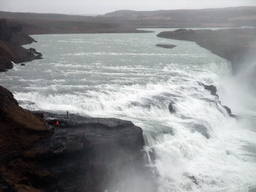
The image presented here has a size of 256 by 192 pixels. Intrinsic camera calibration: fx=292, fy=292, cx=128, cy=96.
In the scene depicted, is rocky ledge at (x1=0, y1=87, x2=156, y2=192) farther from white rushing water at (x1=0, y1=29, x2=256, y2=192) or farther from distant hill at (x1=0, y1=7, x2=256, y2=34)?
distant hill at (x1=0, y1=7, x2=256, y2=34)

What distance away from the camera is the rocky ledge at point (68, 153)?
805 cm

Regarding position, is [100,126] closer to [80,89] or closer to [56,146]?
[56,146]

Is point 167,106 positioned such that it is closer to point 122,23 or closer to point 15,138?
point 15,138

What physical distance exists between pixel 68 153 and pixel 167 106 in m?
8.64

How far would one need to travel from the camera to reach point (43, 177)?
323 inches

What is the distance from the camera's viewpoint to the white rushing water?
1213 centimetres

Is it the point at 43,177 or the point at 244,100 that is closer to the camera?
the point at 43,177

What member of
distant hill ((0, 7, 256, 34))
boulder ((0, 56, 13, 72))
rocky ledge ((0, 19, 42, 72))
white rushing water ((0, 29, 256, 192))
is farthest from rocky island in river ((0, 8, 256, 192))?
distant hill ((0, 7, 256, 34))

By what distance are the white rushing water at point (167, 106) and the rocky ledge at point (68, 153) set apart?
1.34 metres

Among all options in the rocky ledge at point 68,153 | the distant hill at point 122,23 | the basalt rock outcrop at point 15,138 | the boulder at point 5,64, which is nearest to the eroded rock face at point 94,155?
the rocky ledge at point 68,153

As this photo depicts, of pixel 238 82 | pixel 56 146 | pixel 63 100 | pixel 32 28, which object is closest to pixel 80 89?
pixel 63 100

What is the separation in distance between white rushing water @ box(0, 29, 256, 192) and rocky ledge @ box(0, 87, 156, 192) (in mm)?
1342

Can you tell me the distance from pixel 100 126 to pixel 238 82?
854 inches

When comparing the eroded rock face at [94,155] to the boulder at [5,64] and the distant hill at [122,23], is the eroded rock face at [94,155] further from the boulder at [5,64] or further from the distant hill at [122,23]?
the distant hill at [122,23]
